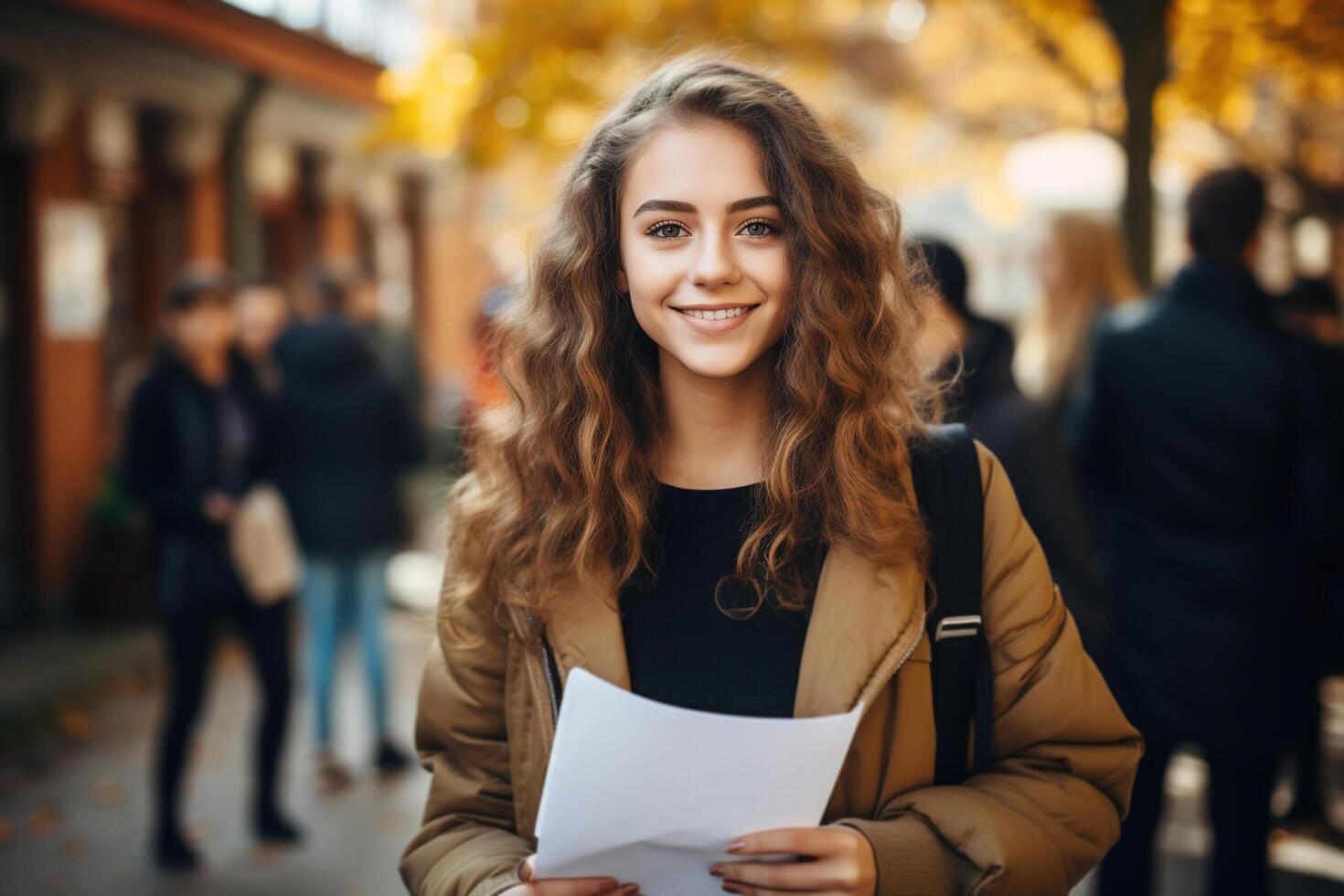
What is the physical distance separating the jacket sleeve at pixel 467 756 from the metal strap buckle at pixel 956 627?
0.68 meters

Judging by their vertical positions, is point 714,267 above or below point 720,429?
above

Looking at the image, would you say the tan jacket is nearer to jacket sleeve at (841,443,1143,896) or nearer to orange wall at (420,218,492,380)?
jacket sleeve at (841,443,1143,896)

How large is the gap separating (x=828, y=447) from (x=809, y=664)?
358 mm

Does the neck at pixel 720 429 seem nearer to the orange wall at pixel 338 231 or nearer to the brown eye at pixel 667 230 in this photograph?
the brown eye at pixel 667 230

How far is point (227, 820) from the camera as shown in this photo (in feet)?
18.3

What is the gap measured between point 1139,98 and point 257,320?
4335 millimetres

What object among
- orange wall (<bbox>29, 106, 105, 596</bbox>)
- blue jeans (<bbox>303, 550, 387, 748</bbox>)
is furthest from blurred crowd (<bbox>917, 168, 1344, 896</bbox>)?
orange wall (<bbox>29, 106, 105, 596</bbox>)

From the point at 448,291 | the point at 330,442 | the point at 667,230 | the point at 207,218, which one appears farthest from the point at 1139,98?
the point at 448,291

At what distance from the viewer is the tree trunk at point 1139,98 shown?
19.2 ft

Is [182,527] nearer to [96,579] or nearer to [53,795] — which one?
[53,795]

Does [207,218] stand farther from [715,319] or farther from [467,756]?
[715,319]

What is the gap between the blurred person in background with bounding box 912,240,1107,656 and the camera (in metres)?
3.49

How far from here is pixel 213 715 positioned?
7191 millimetres

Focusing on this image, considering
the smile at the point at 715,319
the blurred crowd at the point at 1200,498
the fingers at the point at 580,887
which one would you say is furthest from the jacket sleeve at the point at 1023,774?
the blurred crowd at the point at 1200,498
